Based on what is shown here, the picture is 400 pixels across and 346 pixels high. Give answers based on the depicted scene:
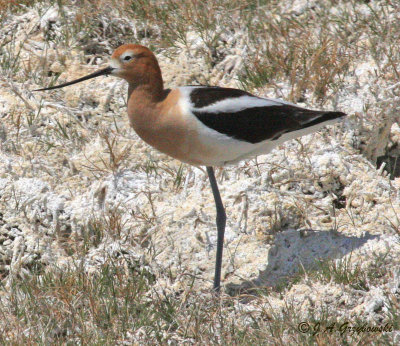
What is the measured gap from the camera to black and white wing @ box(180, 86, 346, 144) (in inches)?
165

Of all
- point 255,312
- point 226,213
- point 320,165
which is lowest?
point 255,312

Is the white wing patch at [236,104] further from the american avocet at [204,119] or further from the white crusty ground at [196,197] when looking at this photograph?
the white crusty ground at [196,197]

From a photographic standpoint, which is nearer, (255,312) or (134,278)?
(255,312)

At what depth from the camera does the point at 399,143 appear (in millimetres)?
5188

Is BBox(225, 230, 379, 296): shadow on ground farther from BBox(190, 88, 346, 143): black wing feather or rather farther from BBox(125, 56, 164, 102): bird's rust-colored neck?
BBox(125, 56, 164, 102): bird's rust-colored neck

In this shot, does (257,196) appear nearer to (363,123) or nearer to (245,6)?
(363,123)

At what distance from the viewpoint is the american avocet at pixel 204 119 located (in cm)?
412

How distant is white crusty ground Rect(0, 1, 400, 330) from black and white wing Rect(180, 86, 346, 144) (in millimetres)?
588

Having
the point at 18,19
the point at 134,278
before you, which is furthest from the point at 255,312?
the point at 18,19

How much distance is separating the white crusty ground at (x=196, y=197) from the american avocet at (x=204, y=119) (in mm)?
342

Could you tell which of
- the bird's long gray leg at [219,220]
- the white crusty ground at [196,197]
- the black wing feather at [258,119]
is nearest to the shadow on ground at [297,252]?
the white crusty ground at [196,197]

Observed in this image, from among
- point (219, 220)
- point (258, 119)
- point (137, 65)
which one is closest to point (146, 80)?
point (137, 65)

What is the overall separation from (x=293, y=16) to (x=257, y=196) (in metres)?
1.97

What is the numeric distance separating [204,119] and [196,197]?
0.85 metres
